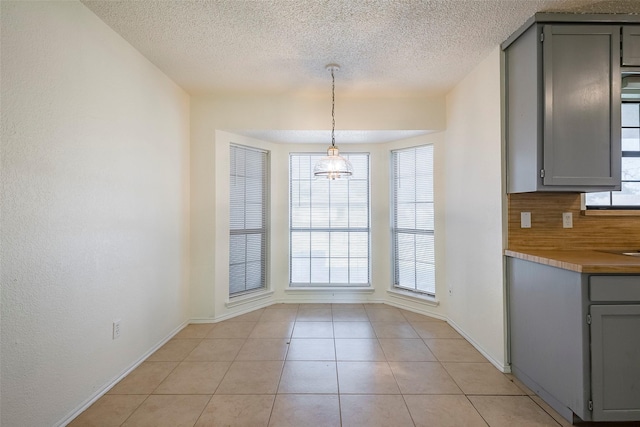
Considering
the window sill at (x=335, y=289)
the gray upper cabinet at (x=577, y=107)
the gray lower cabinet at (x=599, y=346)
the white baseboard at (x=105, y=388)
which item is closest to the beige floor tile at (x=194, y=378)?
the white baseboard at (x=105, y=388)

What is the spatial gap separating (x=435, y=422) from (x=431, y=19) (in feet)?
8.82

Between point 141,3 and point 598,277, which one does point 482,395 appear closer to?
point 598,277

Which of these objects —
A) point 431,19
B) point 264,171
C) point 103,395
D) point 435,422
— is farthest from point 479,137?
point 103,395

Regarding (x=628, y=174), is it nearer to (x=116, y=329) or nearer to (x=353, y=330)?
(x=353, y=330)

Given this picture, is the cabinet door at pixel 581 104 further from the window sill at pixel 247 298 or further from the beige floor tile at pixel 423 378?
the window sill at pixel 247 298

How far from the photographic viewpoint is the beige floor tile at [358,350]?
2.57 meters

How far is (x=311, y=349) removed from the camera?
2.74 m

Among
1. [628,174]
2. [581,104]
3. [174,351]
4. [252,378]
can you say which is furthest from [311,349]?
[628,174]

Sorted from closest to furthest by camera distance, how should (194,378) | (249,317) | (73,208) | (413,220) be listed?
(73,208) < (194,378) < (249,317) < (413,220)

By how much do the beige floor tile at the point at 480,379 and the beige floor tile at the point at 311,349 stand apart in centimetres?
99

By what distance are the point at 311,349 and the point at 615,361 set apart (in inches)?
82.8

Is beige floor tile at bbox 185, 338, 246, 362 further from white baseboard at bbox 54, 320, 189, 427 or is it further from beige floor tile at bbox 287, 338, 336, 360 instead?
beige floor tile at bbox 287, 338, 336, 360

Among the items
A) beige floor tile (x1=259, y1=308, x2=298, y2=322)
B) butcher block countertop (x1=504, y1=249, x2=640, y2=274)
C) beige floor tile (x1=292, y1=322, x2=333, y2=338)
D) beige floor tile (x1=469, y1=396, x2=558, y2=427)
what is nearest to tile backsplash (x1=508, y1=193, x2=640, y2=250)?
butcher block countertop (x1=504, y1=249, x2=640, y2=274)

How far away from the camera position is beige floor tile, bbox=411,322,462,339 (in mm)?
3031
